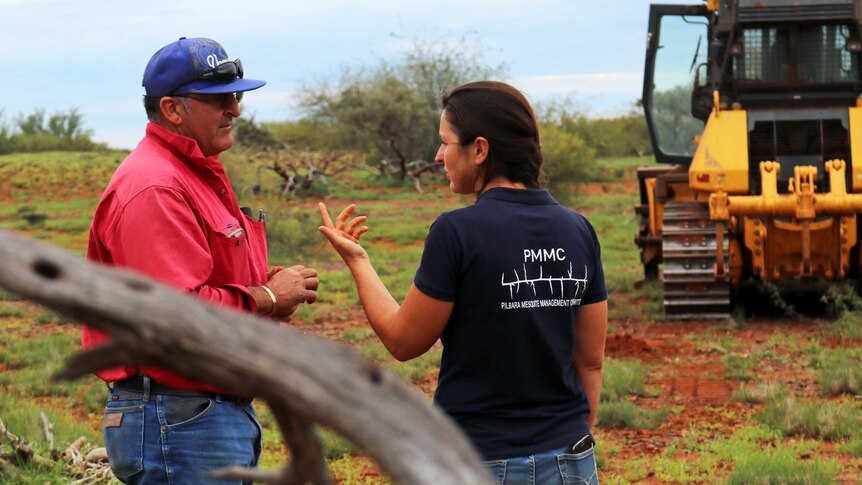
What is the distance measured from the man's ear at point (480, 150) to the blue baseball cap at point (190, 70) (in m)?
0.75

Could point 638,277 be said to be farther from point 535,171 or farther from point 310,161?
point 310,161

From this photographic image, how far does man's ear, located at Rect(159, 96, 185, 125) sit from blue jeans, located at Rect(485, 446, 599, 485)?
4.37ft

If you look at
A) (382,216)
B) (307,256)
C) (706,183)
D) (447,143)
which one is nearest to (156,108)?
(447,143)

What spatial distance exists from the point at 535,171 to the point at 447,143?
9.7 inches

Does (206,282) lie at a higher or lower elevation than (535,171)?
lower

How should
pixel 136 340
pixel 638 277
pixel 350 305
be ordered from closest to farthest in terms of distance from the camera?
pixel 136 340 → pixel 350 305 → pixel 638 277

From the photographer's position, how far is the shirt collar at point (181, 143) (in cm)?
332

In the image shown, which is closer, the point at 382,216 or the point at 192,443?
the point at 192,443

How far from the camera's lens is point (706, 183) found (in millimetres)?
10953

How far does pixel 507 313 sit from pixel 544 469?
1.34ft

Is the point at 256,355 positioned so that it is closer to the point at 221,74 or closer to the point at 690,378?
the point at 221,74

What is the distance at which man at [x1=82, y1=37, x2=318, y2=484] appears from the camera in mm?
3096

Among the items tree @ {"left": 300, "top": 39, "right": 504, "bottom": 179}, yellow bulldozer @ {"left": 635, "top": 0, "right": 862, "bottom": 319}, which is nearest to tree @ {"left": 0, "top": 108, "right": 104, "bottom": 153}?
tree @ {"left": 300, "top": 39, "right": 504, "bottom": 179}

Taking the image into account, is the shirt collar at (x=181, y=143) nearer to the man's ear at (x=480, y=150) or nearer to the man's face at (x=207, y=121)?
the man's face at (x=207, y=121)
